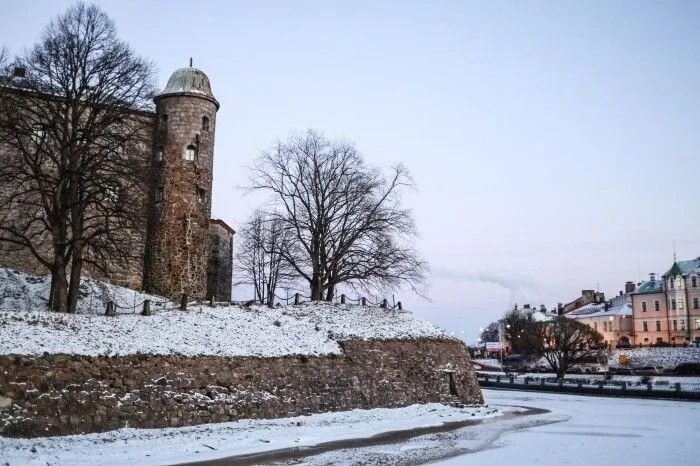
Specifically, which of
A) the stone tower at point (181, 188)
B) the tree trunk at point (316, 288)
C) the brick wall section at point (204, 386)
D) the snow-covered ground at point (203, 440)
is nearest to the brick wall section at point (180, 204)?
the stone tower at point (181, 188)

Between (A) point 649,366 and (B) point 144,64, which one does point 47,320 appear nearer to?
(B) point 144,64

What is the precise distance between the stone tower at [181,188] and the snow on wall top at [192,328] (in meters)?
2.92

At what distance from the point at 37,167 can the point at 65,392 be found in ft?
32.3

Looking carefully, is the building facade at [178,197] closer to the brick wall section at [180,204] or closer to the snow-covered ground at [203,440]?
the brick wall section at [180,204]

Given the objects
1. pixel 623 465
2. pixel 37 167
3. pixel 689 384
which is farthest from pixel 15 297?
pixel 689 384

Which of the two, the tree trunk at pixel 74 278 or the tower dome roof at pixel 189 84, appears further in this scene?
the tower dome roof at pixel 189 84

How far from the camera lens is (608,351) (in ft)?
235

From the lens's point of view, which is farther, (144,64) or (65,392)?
(144,64)

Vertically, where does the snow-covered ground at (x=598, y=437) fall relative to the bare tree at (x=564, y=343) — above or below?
below

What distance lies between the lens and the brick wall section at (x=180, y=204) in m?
35.9

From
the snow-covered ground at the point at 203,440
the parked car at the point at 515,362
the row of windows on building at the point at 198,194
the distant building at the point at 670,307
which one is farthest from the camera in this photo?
the parked car at the point at 515,362

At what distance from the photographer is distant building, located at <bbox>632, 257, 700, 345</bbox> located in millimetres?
80938

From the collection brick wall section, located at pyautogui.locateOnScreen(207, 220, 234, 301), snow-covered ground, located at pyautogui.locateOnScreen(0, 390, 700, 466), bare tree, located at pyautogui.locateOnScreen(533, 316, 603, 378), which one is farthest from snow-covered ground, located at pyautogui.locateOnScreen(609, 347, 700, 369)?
brick wall section, located at pyautogui.locateOnScreen(207, 220, 234, 301)

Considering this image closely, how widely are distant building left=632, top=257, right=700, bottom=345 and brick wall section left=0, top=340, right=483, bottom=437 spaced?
204 ft
